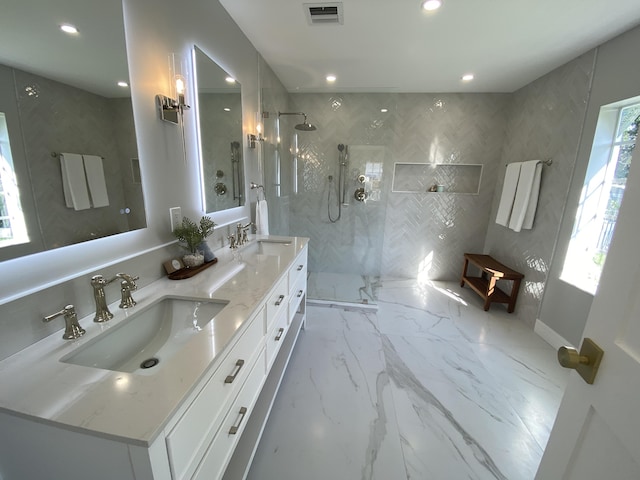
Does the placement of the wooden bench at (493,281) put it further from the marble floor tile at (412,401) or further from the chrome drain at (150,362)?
the chrome drain at (150,362)

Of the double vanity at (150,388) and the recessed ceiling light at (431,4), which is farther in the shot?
the recessed ceiling light at (431,4)

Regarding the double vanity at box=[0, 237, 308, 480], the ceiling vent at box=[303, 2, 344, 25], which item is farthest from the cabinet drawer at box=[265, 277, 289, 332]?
the ceiling vent at box=[303, 2, 344, 25]

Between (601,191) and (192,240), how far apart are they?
3.19 meters

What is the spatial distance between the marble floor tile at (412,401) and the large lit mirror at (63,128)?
4.67ft

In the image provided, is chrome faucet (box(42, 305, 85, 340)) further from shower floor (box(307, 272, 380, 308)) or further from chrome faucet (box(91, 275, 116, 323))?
shower floor (box(307, 272, 380, 308))

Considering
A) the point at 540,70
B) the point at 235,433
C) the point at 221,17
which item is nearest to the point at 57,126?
the point at 235,433

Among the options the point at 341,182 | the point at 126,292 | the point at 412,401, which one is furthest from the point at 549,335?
the point at 126,292

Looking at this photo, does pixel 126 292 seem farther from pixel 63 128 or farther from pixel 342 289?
pixel 342 289

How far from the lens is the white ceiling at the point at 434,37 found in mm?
1677

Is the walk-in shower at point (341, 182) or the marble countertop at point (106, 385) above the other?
the walk-in shower at point (341, 182)

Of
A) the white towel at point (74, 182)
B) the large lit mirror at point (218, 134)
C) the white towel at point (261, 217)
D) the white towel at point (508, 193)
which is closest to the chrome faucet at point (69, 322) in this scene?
the white towel at point (74, 182)

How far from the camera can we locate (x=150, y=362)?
3.07 ft

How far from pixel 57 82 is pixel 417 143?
3.58m

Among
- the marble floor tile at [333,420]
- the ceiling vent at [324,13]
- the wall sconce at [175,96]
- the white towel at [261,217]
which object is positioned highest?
the ceiling vent at [324,13]
